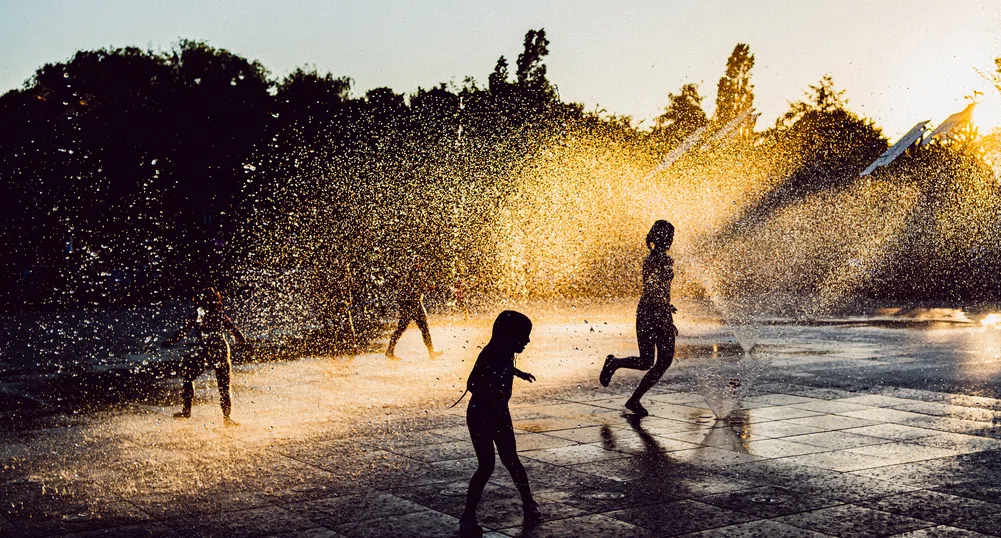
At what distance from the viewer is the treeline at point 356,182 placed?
122 ft

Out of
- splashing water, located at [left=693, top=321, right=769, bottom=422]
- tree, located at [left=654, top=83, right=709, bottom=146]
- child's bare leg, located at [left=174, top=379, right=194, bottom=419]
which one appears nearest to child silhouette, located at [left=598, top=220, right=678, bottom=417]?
splashing water, located at [left=693, top=321, right=769, bottom=422]

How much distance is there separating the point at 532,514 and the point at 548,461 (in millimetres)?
1701

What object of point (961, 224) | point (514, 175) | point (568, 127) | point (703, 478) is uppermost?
point (568, 127)

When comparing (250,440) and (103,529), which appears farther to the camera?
(250,440)

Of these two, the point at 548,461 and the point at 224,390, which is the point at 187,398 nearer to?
the point at 224,390

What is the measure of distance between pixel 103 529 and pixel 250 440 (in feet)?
9.18

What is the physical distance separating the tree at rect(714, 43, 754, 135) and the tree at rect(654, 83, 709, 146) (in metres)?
5.30

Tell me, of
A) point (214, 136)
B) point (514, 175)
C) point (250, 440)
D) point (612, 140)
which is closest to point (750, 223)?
point (612, 140)

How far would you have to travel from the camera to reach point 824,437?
26.8 feet

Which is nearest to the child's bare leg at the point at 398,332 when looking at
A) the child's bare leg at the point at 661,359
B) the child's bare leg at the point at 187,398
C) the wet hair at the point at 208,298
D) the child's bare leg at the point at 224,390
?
the child's bare leg at the point at 187,398

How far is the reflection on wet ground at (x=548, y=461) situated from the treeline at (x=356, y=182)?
21.9m

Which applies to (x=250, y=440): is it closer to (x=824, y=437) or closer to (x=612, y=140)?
(x=824, y=437)

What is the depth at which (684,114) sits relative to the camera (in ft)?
229

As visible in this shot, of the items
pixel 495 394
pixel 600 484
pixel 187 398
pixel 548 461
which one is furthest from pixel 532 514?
pixel 187 398
